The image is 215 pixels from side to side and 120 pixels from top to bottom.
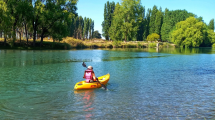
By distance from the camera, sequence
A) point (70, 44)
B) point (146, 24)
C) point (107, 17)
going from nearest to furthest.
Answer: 1. point (70, 44)
2. point (107, 17)
3. point (146, 24)

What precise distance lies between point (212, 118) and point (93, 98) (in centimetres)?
610

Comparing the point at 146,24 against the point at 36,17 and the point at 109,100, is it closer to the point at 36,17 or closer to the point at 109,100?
the point at 36,17

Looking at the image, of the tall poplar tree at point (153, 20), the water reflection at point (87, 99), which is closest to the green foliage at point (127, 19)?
the tall poplar tree at point (153, 20)

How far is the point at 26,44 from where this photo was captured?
61.1 m

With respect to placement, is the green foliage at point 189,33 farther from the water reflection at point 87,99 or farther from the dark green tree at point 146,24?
the water reflection at point 87,99

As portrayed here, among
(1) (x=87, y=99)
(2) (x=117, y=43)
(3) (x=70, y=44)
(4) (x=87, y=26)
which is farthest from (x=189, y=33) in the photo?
(1) (x=87, y=99)

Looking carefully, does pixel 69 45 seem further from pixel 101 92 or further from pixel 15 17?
pixel 101 92

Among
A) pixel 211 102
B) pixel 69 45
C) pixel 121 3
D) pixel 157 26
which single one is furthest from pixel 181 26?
pixel 211 102

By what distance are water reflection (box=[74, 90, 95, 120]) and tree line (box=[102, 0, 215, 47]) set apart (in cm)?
7419

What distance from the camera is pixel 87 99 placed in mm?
11602

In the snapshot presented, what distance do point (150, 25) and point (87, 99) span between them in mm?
111287

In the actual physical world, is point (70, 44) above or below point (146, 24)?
below

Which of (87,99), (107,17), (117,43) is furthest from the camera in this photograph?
(107,17)

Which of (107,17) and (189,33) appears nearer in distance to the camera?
(189,33)
